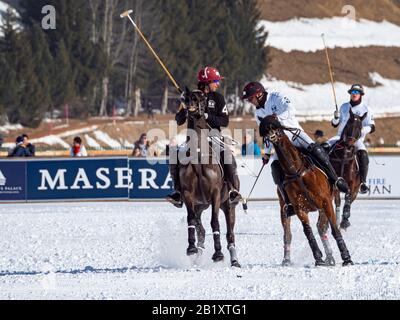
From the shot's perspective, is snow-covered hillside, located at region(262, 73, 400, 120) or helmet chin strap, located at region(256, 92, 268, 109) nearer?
helmet chin strap, located at region(256, 92, 268, 109)

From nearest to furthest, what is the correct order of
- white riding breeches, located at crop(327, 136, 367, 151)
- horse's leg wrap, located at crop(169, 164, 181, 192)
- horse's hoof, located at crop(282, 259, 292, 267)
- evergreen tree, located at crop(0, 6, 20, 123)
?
1. horse's hoof, located at crop(282, 259, 292, 267)
2. horse's leg wrap, located at crop(169, 164, 181, 192)
3. white riding breeches, located at crop(327, 136, 367, 151)
4. evergreen tree, located at crop(0, 6, 20, 123)

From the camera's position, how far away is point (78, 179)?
1229 inches

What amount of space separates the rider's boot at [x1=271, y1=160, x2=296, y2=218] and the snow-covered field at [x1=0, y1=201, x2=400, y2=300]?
2.66 ft

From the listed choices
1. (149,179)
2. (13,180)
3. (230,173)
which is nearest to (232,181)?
(230,173)

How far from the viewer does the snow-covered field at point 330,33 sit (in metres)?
122

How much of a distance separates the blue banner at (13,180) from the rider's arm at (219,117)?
1607 cm

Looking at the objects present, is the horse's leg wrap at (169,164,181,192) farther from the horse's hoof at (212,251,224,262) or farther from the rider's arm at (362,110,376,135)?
the rider's arm at (362,110,376,135)

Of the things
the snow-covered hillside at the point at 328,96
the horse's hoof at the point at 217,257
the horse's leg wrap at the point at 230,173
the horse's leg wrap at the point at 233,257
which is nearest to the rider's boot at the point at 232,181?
the horse's leg wrap at the point at 230,173

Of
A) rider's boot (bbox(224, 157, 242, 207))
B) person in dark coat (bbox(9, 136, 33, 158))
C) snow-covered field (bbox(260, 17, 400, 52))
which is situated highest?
snow-covered field (bbox(260, 17, 400, 52))

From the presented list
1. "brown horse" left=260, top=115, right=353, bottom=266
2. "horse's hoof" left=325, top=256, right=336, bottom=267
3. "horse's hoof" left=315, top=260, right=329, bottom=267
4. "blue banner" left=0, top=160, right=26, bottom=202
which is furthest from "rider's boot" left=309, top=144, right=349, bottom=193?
"blue banner" left=0, top=160, right=26, bottom=202

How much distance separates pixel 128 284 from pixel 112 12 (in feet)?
243

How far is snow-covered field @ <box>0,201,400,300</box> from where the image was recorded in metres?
Answer: 12.8

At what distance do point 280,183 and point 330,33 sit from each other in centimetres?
11230
